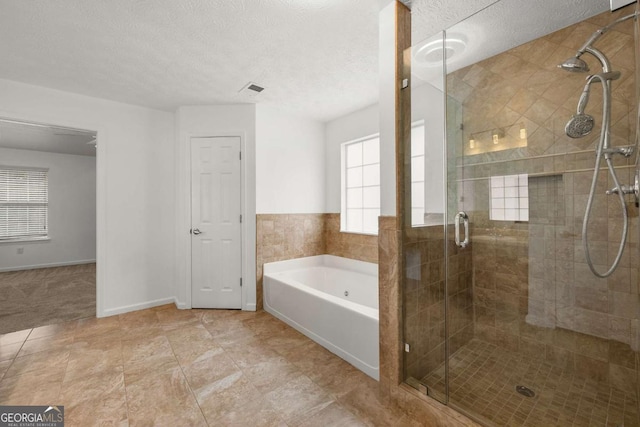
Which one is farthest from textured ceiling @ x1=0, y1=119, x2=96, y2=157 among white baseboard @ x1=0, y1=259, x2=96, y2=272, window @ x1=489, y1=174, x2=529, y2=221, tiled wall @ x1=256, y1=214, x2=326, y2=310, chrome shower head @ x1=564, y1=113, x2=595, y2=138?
chrome shower head @ x1=564, y1=113, x2=595, y2=138

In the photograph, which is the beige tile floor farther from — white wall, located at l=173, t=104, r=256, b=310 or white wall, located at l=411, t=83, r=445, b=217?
white wall, located at l=411, t=83, r=445, b=217

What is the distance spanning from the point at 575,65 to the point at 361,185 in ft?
7.49

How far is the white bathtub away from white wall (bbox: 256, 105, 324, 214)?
75 cm

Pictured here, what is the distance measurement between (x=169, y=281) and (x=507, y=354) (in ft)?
11.4

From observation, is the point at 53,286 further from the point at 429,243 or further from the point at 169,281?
the point at 429,243

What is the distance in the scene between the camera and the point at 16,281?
4.39 meters

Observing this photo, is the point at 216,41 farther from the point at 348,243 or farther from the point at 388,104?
the point at 348,243

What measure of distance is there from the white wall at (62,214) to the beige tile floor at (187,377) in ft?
12.4

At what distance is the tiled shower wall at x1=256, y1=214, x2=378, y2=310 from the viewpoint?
324 cm

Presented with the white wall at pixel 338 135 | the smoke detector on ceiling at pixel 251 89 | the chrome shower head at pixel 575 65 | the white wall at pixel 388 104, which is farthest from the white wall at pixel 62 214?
the chrome shower head at pixel 575 65

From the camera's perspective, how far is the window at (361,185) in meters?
3.38

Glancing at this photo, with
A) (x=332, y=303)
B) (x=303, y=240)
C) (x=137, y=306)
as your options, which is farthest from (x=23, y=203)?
(x=332, y=303)

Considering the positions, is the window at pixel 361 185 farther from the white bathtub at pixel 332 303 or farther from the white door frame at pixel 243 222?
the white door frame at pixel 243 222

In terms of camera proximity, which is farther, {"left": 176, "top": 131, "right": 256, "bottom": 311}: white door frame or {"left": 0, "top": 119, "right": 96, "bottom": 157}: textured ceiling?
{"left": 0, "top": 119, "right": 96, "bottom": 157}: textured ceiling
